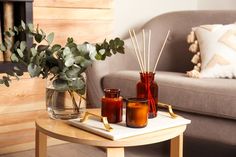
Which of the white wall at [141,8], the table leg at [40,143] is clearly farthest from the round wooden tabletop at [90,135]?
the white wall at [141,8]

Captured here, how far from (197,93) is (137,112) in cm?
56

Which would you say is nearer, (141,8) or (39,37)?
(39,37)

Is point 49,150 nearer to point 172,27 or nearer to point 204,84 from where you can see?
point 204,84

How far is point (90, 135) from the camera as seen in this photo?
3.43 ft

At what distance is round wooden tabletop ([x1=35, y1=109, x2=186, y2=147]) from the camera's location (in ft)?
3.27

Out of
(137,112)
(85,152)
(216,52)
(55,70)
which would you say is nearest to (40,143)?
(55,70)

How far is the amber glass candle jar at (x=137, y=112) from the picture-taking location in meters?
1.08

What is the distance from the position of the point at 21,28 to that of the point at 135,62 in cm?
102

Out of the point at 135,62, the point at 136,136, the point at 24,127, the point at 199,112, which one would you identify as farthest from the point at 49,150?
the point at 136,136

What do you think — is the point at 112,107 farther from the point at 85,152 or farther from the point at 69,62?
the point at 85,152

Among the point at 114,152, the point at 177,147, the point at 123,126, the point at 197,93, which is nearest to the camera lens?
the point at 114,152

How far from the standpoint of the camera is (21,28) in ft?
3.95

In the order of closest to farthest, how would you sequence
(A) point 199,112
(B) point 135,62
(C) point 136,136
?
(C) point 136,136, (A) point 199,112, (B) point 135,62

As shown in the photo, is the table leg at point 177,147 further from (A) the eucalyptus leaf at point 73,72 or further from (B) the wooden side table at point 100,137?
(A) the eucalyptus leaf at point 73,72
